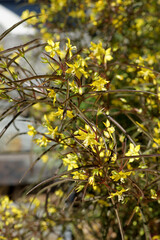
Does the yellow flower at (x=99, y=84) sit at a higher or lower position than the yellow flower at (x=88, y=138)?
higher

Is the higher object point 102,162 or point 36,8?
point 36,8

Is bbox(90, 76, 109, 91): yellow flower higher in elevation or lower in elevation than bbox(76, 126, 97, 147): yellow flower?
higher

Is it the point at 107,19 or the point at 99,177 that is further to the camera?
the point at 107,19

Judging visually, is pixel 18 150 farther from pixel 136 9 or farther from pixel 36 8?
pixel 136 9

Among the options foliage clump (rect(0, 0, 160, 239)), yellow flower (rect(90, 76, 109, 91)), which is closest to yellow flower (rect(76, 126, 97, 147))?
foliage clump (rect(0, 0, 160, 239))

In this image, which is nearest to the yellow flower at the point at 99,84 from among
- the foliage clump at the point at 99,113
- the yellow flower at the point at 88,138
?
the foliage clump at the point at 99,113

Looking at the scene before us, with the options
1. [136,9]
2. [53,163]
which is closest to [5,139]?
[53,163]

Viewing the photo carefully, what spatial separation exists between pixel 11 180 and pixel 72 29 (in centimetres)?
138

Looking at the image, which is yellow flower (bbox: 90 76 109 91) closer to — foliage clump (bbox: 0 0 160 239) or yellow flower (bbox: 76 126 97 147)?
foliage clump (bbox: 0 0 160 239)

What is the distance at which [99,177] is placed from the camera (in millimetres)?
682

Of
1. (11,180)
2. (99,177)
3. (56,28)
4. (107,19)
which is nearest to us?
(99,177)

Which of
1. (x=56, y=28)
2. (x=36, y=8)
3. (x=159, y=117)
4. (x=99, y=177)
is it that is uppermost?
(x=36, y=8)

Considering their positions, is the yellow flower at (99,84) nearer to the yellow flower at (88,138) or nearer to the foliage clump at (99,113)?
the foliage clump at (99,113)

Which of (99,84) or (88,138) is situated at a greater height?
(99,84)
